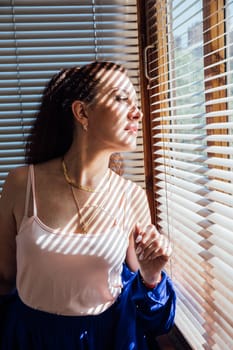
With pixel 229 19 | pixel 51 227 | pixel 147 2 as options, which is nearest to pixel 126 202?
pixel 51 227

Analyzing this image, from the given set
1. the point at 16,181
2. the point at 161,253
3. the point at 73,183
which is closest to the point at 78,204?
the point at 73,183

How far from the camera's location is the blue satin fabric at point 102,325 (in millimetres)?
1061

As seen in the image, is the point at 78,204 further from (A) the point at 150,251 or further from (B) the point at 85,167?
(A) the point at 150,251

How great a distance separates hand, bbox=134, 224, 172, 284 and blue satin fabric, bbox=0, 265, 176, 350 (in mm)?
71

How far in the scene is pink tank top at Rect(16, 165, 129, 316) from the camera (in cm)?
103

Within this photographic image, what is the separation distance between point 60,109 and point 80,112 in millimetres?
116

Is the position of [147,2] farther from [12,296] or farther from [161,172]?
[12,296]

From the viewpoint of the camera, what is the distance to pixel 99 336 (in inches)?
43.1

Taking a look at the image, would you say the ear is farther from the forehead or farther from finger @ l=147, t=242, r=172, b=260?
finger @ l=147, t=242, r=172, b=260

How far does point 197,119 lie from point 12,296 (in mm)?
774

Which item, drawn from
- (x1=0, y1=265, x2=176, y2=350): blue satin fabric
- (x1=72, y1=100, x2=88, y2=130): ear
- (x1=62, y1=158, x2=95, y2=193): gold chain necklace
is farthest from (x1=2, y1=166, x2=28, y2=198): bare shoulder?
(x1=0, y1=265, x2=176, y2=350): blue satin fabric

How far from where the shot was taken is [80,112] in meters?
1.08

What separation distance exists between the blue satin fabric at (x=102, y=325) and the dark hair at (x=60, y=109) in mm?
463

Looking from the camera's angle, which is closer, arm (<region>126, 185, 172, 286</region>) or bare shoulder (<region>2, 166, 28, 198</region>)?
arm (<region>126, 185, 172, 286</region>)
